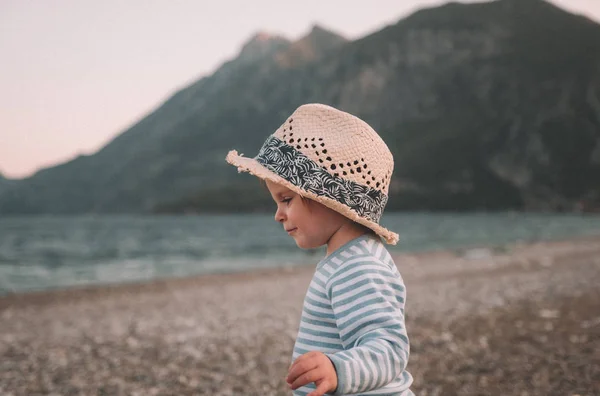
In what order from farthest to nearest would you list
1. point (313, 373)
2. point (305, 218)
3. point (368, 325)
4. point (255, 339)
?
point (255, 339) < point (305, 218) < point (368, 325) < point (313, 373)

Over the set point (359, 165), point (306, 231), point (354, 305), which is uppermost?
point (359, 165)

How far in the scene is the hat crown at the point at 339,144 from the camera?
3.23m

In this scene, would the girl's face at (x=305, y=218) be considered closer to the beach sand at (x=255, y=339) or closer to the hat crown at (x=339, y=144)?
the hat crown at (x=339, y=144)

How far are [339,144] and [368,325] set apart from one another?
108 cm

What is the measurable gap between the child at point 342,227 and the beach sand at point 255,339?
4.80m

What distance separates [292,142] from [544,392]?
5871 millimetres

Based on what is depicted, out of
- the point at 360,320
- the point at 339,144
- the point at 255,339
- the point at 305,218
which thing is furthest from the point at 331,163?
the point at 255,339

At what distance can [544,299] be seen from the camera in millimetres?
16516

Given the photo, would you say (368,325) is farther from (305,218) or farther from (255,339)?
(255,339)

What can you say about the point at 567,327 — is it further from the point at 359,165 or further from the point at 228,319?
the point at 359,165

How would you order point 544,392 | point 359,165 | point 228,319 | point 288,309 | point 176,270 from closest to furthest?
point 359,165, point 544,392, point 228,319, point 288,309, point 176,270

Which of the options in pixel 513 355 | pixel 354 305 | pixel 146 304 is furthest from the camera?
pixel 146 304

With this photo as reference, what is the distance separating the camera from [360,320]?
2.94 metres

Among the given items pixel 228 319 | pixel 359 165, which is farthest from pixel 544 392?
pixel 228 319
